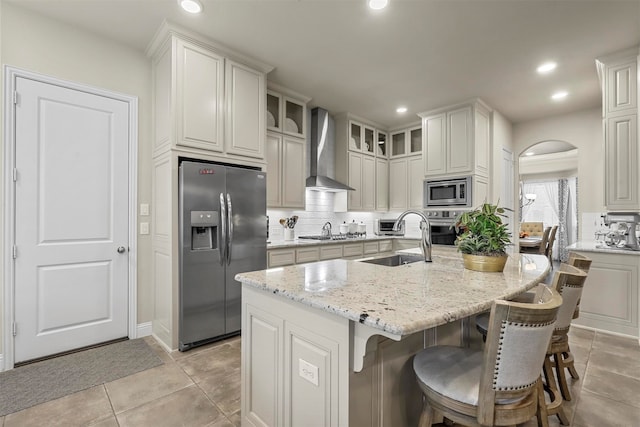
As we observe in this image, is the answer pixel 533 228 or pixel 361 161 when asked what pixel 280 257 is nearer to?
pixel 361 161

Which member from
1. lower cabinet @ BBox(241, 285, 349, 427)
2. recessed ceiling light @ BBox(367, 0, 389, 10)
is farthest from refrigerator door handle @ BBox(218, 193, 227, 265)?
recessed ceiling light @ BBox(367, 0, 389, 10)

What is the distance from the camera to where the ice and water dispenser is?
2.71 meters

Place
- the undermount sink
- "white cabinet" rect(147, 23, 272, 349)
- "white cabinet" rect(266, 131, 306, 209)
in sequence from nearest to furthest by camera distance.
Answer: the undermount sink, "white cabinet" rect(147, 23, 272, 349), "white cabinet" rect(266, 131, 306, 209)

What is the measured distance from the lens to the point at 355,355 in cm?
110

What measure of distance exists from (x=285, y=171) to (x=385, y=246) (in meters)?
2.14

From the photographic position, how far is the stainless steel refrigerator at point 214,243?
266 cm

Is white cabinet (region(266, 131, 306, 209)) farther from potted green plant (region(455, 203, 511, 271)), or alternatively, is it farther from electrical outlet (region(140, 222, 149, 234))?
potted green plant (region(455, 203, 511, 271))

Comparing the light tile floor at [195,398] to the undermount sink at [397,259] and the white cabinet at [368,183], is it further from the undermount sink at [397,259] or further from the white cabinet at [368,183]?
the white cabinet at [368,183]

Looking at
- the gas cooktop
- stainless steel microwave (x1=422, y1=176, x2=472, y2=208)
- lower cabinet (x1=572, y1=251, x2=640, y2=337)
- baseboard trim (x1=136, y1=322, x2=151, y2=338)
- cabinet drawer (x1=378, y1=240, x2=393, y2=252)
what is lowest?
baseboard trim (x1=136, y1=322, x2=151, y2=338)

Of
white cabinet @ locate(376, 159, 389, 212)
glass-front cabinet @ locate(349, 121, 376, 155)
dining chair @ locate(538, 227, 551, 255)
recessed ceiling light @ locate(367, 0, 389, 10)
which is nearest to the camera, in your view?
recessed ceiling light @ locate(367, 0, 389, 10)

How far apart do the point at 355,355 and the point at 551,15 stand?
3.03 m

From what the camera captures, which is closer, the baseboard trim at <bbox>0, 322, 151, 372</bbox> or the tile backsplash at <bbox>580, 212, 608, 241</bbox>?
the baseboard trim at <bbox>0, 322, 151, 372</bbox>

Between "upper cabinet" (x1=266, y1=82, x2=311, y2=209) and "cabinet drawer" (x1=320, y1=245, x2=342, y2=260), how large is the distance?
0.66 meters

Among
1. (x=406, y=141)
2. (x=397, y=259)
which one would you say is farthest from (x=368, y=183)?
(x=397, y=259)
